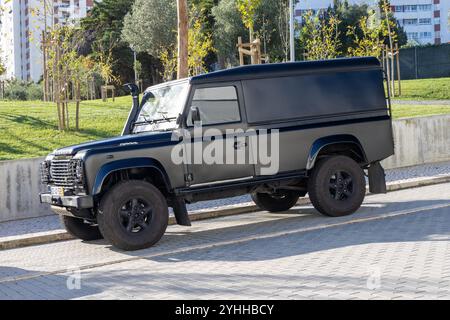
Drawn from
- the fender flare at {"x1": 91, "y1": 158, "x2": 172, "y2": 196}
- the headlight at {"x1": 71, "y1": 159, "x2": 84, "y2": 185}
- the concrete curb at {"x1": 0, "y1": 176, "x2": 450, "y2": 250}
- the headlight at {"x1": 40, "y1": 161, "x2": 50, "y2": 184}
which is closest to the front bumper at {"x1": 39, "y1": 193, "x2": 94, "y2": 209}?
the fender flare at {"x1": 91, "y1": 158, "x2": 172, "y2": 196}

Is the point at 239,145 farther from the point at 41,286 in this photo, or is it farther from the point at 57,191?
the point at 41,286

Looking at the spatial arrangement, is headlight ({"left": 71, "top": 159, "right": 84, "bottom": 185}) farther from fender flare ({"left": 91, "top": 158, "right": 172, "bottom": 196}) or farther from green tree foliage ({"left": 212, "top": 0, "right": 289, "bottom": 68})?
green tree foliage ({"left": 212, "top": 0, "right": 289, "bottom": 68})

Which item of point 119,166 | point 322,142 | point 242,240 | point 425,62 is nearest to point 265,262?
point 242,240

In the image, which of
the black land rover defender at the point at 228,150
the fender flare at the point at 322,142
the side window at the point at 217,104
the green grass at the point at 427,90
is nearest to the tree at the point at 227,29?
the green grass at the point at 427,90

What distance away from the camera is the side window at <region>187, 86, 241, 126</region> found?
33.2 feet

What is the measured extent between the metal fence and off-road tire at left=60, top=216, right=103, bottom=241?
37953mm

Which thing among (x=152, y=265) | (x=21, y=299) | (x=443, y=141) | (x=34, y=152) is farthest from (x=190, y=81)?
(x=443, y=141)

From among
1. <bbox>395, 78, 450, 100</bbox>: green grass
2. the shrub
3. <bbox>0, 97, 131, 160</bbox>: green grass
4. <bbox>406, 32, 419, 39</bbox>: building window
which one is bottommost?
<bbox>0, 97, 131, 160</bbox>: green grass

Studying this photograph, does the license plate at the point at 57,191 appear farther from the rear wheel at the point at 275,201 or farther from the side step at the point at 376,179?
the side step at the point at 376,179

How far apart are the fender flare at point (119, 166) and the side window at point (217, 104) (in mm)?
867

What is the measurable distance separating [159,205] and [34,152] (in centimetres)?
939

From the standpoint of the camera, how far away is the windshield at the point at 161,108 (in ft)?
33.3
